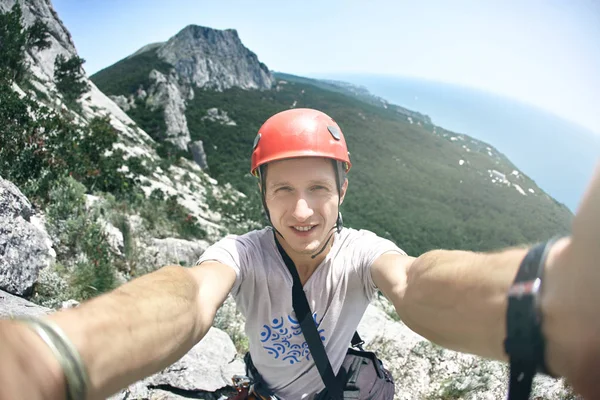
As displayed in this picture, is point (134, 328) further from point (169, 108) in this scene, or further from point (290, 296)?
point (169, 108)

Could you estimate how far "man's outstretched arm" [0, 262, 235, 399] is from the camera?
2.42 ft

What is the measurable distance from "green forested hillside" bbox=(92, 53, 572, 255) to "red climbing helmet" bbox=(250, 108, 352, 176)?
1464 inches

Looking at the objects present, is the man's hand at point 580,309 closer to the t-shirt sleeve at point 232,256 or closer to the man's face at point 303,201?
the man's face at point 303,201

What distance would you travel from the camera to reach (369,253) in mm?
1915

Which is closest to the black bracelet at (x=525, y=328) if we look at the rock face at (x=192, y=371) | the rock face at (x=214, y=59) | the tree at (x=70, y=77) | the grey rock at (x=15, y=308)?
the rock face at (x=192, y=371)

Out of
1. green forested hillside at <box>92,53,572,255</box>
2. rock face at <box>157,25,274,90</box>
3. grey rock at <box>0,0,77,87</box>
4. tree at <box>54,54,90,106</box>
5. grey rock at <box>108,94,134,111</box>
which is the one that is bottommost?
green forested hillside at <box>92,53,572,255</box>

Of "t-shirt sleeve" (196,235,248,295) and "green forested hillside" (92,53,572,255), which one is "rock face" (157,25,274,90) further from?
"t-shirt sleeve" (196,235,248,295)

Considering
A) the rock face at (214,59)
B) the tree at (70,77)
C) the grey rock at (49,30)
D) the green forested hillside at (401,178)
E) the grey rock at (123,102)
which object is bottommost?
the green forested hillside at (401,178)

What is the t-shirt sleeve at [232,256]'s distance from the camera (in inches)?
70.6

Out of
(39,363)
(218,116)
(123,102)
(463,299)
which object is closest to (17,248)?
(39,363)

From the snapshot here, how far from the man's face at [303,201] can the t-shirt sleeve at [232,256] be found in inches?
10.8

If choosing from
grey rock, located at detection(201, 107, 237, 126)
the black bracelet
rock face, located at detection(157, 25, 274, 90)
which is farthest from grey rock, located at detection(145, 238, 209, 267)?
rock face, located at detection(157, 25, 274, 90)

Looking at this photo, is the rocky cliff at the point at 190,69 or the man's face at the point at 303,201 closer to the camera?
the man's face at the point at 303,201

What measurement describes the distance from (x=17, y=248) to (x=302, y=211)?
315cm
